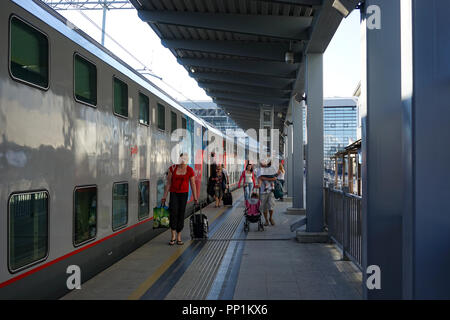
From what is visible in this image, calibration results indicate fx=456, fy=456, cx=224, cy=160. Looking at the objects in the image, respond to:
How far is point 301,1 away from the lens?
25.9 feet

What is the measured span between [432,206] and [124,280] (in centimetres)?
426

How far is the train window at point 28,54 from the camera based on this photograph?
161 inches

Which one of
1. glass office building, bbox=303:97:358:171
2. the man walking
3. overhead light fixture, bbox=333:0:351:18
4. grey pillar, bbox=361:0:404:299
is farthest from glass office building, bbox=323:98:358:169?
grey pillar, bbox=361:0:404:299

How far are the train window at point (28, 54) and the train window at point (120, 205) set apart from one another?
2497 mm

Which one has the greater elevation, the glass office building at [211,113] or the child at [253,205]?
the glass office building at [211,113]

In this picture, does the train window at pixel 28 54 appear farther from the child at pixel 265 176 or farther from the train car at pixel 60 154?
the child at pixel 265 176

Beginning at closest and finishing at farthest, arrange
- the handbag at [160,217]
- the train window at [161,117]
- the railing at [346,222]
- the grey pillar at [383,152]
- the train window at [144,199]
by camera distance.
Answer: the grey pillar at [383,152] → the railing at [346,222] → the train window at [144,199] → the handbag at [160,217] → the train window at [161,117]

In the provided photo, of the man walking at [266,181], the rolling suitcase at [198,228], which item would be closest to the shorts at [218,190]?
the man walking at [266,181]

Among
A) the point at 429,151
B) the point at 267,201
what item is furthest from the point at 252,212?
the point at 429,151

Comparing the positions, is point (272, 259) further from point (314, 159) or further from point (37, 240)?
point (37, 240)

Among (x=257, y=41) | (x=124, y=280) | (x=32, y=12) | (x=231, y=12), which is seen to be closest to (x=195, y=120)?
(x=257, y=41)

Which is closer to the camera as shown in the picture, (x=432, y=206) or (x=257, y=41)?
(x=432, y=206)

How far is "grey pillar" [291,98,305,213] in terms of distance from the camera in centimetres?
1449

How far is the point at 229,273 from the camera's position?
21.6ft
